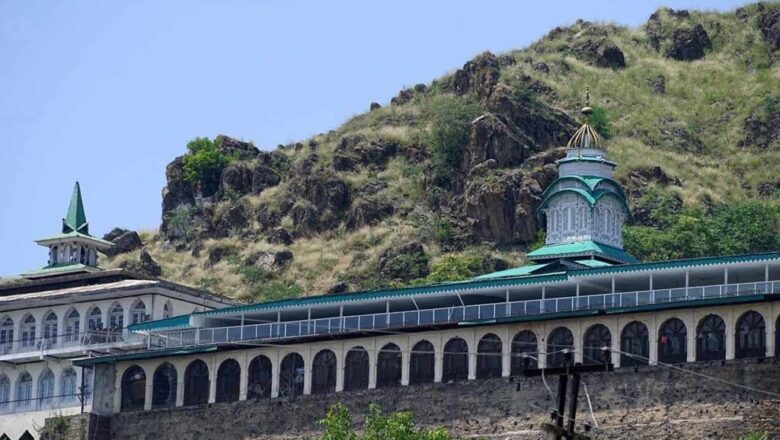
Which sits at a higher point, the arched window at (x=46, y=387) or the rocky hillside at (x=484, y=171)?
the rocky hillside at (x=484, y=171)

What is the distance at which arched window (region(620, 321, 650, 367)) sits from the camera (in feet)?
324

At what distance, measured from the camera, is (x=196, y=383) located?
112 meters

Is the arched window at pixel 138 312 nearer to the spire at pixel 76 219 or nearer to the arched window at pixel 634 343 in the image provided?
the spire at pixel 76 219

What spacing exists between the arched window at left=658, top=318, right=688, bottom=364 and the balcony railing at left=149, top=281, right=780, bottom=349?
43.0 inches

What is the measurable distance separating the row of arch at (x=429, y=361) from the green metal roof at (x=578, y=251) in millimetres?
11328

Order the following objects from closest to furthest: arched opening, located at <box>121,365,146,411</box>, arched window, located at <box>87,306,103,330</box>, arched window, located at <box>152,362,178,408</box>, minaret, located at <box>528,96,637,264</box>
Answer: arched window, located at <box>152,362,178,408</box>, arched opening, located at <box>121,365,146,411</box>, minaret, located at <box>528,96,637,264</box>, arched window, located at <box>87,306,103,330</box>

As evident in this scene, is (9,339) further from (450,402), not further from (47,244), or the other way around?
(450,402)

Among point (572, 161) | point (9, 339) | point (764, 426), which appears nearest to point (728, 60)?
point (572, 161)

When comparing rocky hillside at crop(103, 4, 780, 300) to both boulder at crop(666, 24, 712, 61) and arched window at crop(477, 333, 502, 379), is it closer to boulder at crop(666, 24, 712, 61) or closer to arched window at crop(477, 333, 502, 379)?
boulder at crop(666, 24, 712, 61)

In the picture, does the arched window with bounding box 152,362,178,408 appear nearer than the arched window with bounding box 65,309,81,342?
Yes

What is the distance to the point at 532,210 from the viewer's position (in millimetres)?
145875

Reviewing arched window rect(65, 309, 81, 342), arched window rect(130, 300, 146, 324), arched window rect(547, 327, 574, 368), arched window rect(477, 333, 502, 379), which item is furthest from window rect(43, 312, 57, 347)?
arched window rect(547, 327, 574, 368)

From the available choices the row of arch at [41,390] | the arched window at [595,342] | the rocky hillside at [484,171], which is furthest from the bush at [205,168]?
the arched window at [595,342]

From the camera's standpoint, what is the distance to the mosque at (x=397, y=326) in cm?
9862
